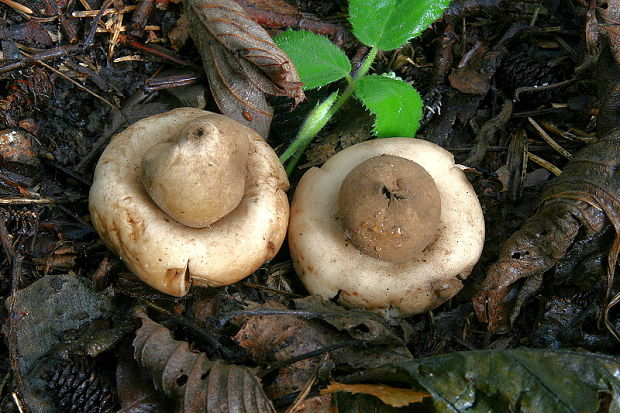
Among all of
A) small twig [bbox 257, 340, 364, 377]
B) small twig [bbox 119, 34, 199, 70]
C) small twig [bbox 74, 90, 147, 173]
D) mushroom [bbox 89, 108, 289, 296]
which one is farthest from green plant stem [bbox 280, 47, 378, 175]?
small twig [bbox 257, 340, 364, 377]

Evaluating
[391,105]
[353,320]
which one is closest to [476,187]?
[391,105]

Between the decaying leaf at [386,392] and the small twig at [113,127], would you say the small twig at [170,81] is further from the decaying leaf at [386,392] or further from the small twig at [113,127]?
the decaying leaf at [386,392]

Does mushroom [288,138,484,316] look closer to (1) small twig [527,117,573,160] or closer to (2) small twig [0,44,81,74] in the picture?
(1) small twig [527,117,573,160]

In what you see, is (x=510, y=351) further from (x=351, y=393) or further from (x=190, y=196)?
(x=190, y=196)

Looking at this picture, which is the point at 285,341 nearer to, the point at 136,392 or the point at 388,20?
the point at 136,392

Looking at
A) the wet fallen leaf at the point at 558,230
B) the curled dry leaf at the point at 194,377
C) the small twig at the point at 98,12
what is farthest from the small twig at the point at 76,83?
the wet fallen leaf at the point at 558,230
